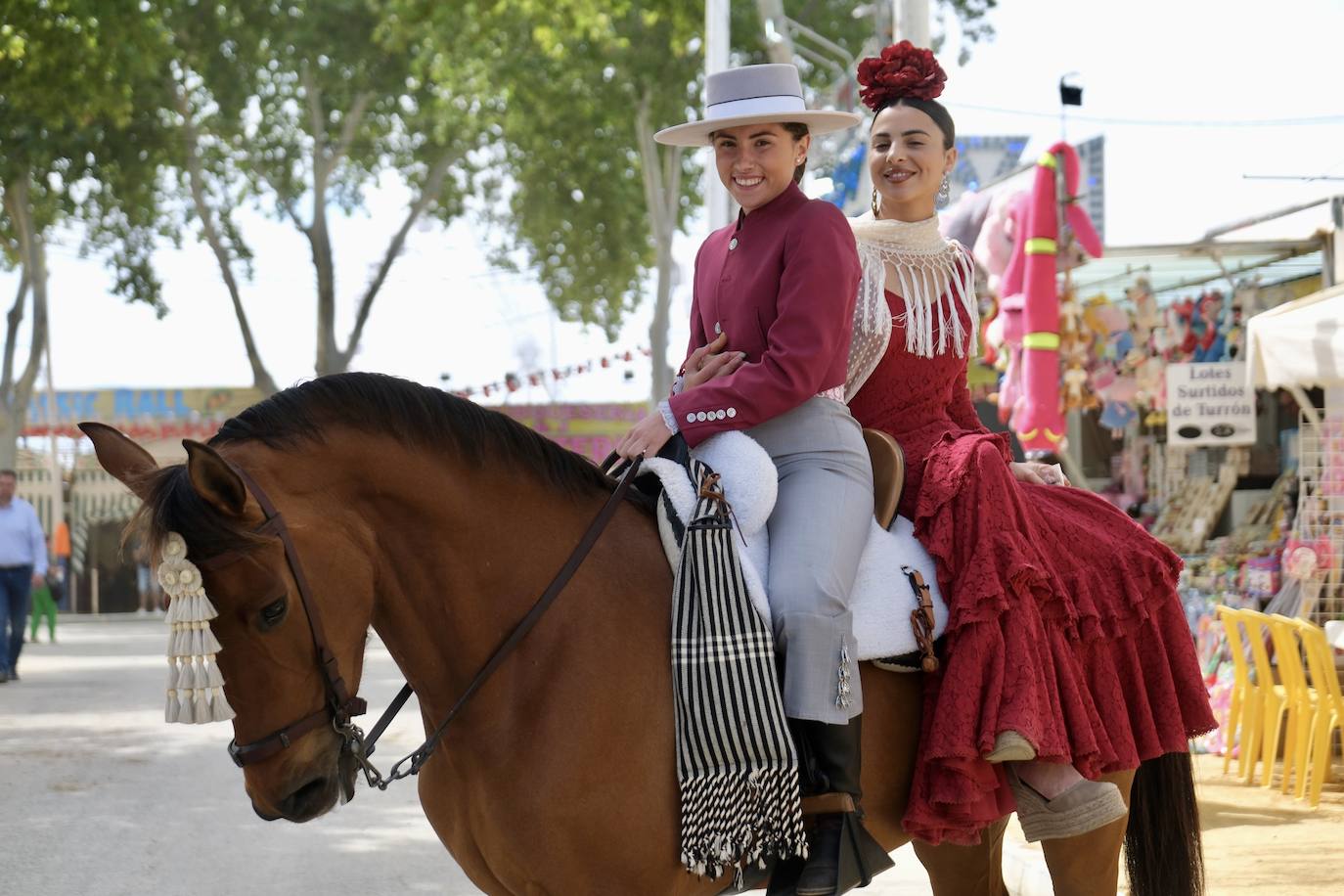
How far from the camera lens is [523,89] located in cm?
2589

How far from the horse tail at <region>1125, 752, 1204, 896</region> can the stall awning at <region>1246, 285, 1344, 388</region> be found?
14.9 feet

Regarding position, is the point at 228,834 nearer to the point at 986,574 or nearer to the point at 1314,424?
the point at 986,574

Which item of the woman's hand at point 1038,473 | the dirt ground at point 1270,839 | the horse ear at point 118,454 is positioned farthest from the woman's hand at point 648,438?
the dirt ground at point 1270,839

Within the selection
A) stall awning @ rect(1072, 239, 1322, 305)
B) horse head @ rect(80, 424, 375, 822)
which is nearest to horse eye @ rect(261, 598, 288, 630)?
horse head @ rect(80, 424, 375, 822)

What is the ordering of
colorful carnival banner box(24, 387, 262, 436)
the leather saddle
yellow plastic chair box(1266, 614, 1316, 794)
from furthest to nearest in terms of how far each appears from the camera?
colorful carnival banner box(24, 387, 262, 436) < yellow plastic chair box(1266, 614, 1316, 794) < the leather saddle

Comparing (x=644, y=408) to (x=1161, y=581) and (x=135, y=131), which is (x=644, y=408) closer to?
(x=135, y=131)

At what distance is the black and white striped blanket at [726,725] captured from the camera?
10.9 feet

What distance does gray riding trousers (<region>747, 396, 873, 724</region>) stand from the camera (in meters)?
3.44

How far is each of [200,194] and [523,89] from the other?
6968mm

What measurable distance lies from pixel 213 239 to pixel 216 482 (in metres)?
27.2

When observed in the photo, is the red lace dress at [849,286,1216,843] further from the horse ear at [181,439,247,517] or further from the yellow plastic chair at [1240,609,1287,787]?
the yellow plastic chair at [1240,609,1287,787]

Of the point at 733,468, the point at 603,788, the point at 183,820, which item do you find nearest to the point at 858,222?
the point at 733,468

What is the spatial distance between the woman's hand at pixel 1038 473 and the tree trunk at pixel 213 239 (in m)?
25.3

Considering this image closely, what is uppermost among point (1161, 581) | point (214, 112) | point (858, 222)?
point (214, 112)
